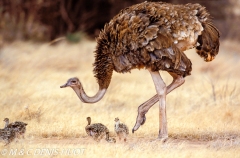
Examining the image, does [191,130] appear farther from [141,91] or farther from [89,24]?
[89,24]

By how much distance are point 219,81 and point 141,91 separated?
75.0 inches

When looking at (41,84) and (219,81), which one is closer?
(41,84)

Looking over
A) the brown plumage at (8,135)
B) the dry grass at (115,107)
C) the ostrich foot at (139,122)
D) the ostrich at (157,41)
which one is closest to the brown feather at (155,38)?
the ostrich at (157,41)

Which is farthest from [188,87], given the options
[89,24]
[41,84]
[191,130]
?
[89,24]

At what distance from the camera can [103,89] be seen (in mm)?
9203

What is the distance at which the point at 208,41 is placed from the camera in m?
8.80

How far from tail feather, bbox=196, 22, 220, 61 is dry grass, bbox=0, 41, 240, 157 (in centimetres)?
111

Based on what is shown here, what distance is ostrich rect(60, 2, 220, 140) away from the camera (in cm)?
844

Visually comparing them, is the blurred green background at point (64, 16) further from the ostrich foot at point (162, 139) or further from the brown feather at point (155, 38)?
the ostrich foot at point (162, 139)

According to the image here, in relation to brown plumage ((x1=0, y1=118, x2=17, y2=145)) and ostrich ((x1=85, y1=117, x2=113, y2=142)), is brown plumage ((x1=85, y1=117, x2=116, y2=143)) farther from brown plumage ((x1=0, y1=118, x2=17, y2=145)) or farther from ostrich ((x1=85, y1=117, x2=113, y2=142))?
brown plumage ((x1=0, y1=118, x2=17, y2=145))

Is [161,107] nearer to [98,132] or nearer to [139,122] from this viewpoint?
[139,122]

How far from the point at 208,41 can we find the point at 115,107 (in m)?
3.12

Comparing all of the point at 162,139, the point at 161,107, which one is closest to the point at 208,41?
the point at 161,107

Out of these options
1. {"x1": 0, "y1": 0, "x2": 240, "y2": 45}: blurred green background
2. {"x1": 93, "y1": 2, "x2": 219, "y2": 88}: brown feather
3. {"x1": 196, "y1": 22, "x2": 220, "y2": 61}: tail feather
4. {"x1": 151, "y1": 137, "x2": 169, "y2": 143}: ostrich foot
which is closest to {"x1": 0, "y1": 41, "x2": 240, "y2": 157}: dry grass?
{"x1": 151, "y1": 137, "x2": 169, "y2": 143}: ostrich foot
